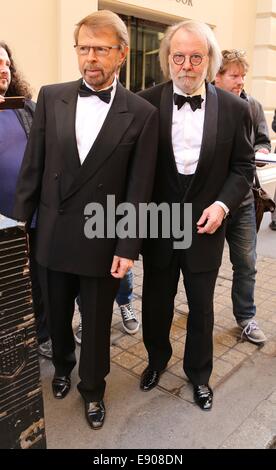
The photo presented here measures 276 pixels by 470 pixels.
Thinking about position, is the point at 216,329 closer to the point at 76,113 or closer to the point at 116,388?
the point at 116,388

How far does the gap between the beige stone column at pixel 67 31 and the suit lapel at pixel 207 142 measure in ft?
9.35

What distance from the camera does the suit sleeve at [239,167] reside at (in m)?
2.35

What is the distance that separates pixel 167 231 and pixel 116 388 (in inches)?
42.2

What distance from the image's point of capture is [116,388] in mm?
2783

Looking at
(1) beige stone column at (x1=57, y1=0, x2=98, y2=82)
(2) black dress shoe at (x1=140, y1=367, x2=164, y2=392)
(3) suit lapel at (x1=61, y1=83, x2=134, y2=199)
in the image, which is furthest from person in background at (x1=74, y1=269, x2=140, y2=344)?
(1) beige stone column at (x1=57, y1=0, x2=98, y2=82)

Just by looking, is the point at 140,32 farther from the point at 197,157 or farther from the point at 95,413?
the point at 95,413

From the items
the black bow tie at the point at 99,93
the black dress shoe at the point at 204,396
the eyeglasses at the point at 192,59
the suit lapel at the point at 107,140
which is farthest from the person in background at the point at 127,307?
the eyeglasses at the point at 192,59

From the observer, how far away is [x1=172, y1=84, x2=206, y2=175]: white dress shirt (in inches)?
89.7

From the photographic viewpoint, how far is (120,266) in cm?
223

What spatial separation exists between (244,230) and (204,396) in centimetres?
119

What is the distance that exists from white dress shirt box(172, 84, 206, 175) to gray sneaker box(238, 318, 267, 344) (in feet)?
5.21

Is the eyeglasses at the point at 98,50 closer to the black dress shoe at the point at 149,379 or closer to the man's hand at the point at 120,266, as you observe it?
the man's hand at the point at 120,266

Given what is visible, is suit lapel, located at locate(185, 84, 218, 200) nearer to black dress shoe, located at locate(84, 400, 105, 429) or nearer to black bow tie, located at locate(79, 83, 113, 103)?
black bow tie, located at locate(79, 83, 113, 103)

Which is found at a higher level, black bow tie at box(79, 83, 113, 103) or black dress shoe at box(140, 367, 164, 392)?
black bow tie at box(79, 83, 113, 103)
